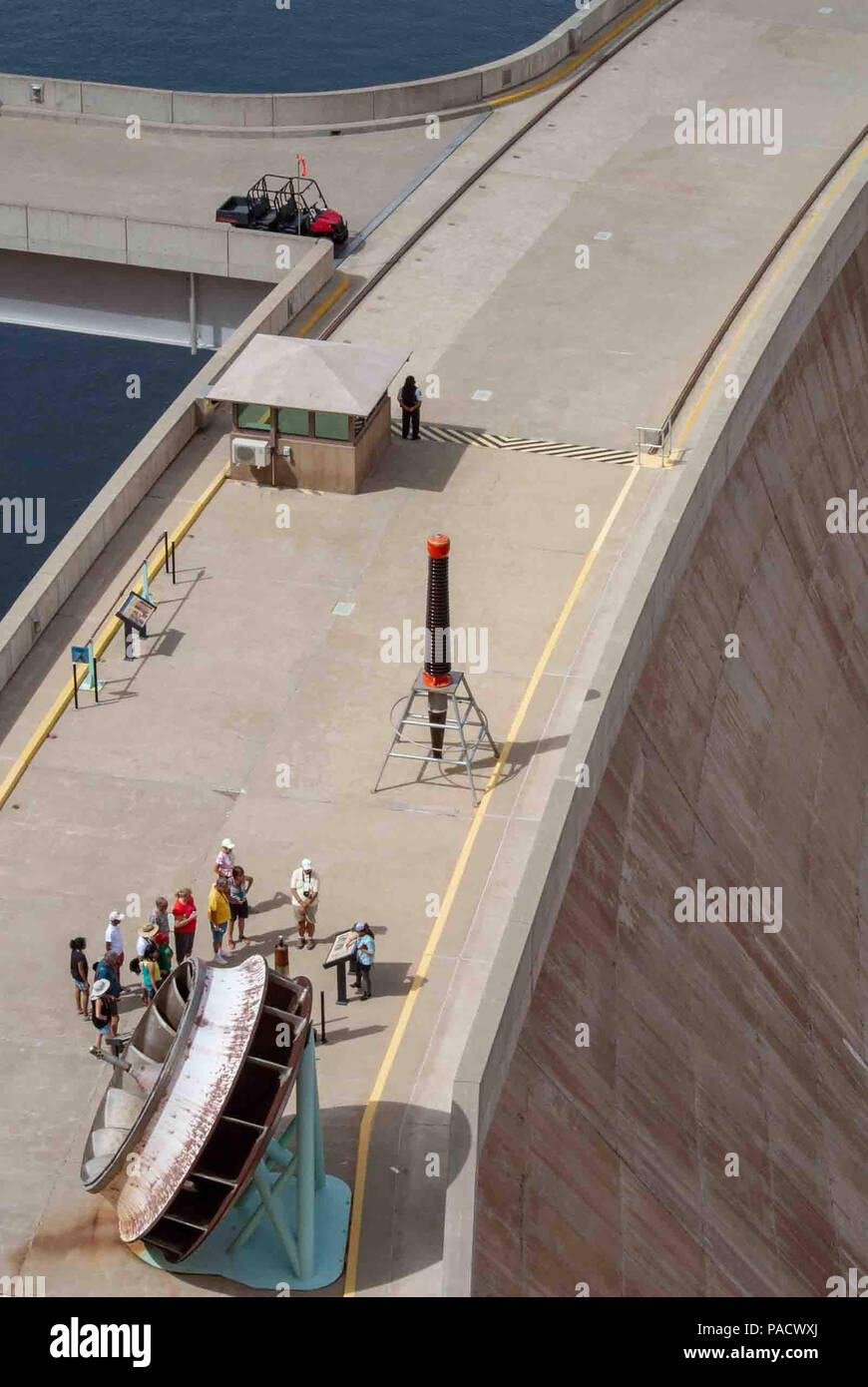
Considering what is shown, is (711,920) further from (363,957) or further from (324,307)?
(324,307)

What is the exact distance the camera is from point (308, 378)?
4062cm

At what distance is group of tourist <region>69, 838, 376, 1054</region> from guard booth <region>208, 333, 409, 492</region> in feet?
41.7

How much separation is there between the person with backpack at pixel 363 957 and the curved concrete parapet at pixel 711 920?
2.00m

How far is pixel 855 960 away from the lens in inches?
1657

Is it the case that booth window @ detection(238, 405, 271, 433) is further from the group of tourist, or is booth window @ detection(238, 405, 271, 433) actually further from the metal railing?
the group of tourist

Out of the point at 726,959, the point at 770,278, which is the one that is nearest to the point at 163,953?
the point at 726,959

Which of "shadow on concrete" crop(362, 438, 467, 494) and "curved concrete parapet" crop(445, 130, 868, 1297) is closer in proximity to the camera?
"curved concrete parapet" crop(445, 130, 868, 1297)

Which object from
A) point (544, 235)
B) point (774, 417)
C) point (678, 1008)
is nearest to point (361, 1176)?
point (678, 1008)

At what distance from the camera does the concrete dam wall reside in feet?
96.5

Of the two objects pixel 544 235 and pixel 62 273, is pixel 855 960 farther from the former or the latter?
pixel 62 273

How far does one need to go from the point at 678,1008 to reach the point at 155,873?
363 inches

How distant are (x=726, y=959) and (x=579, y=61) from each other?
37.9m

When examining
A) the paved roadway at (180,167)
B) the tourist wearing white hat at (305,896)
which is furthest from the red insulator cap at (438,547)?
the paved roadway at (180,167)

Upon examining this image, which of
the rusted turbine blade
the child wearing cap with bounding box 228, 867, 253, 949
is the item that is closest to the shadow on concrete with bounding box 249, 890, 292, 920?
the child wearing cap with bounding box 228, 867, 253, 949
